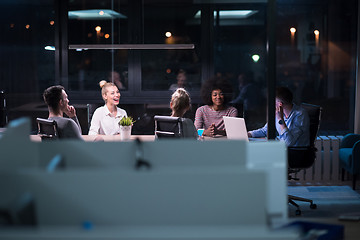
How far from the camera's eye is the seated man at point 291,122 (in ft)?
20.0

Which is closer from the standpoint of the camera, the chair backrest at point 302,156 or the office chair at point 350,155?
the chair backrest at point 302,156

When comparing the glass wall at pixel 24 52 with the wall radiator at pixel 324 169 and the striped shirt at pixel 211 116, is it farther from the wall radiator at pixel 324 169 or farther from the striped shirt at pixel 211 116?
the wall radiator at pixel 324 169

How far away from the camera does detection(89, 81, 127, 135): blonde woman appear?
21.3 feet

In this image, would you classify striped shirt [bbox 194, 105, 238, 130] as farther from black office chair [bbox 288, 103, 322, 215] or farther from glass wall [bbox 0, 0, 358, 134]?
black office chair [bbox 288, 103, 322, 215]

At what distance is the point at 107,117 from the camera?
6508 mm

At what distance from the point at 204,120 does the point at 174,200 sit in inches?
211

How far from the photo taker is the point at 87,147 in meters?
1.98

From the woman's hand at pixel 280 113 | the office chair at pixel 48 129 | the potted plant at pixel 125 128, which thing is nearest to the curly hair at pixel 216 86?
the woman's hand at pixel 280 113

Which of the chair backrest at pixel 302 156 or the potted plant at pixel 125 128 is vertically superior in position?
the potted plant at pixel 125 128

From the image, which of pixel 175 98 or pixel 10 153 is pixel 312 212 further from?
pixel 10 153

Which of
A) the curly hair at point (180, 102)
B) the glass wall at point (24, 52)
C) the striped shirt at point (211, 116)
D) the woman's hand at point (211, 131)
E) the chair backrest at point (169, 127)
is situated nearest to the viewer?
the chair backrest at point (169, 127)

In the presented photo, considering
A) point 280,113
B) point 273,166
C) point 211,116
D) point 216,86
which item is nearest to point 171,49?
point 216,86

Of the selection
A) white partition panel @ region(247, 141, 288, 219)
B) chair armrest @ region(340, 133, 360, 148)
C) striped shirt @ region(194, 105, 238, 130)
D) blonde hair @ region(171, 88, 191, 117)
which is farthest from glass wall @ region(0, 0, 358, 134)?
white partition panel @ region(247, 141, 288, 219)

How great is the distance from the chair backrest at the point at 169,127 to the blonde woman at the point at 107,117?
1.25 meters
